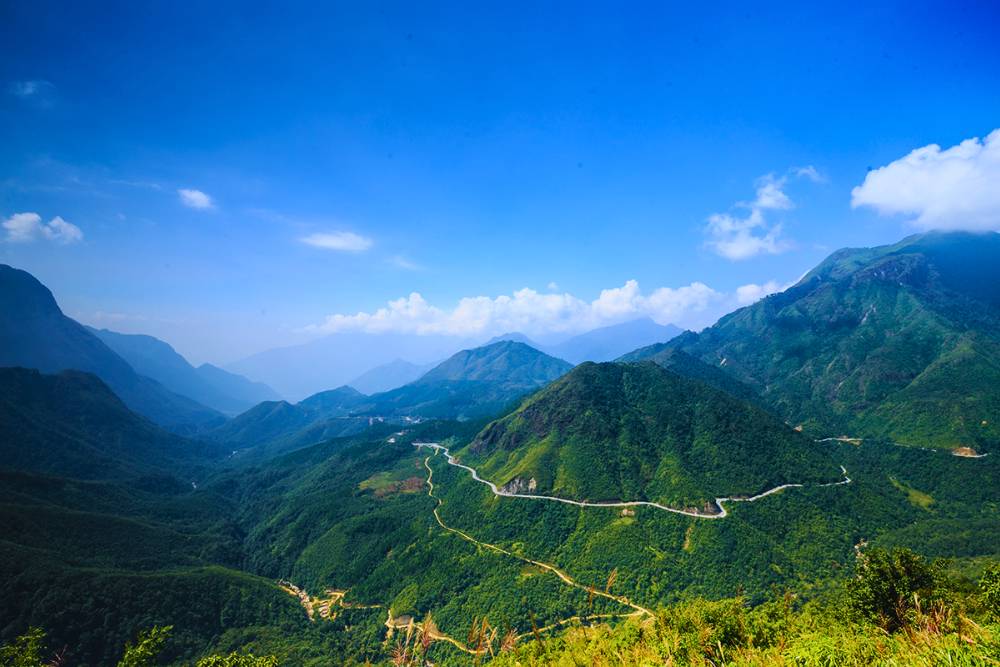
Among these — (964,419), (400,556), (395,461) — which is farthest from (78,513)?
(964,419)

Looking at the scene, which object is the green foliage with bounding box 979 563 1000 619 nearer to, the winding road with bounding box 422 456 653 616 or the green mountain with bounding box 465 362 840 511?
the winding road with bounding box 422 456 653 616

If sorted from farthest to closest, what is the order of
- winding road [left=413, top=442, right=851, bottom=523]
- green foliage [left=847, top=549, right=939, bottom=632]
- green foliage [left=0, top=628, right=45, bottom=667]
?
winding road [left=413, top=442, right=851, bottom=523] → green foliage [left=847, top=549, right=939, bottom=632] → green foliage [left=0, top=628, right=45, bottom=667]

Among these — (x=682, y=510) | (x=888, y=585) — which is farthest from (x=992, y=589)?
(x=682, y=510)

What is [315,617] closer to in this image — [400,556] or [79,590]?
[400,556]

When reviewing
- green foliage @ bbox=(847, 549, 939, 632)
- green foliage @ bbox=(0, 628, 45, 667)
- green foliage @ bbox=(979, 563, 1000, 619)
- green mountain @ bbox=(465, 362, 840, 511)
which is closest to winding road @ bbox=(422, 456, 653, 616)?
green mountain @ bbox=(465, 362, 840, 511)

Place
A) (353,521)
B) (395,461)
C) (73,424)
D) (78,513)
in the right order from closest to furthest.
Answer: (78,513) → (353,521) → (395,461) → (73,424)

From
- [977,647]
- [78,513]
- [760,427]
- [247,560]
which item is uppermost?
[977,647]

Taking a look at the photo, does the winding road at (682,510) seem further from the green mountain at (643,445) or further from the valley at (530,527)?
the green mountain at (643,445)

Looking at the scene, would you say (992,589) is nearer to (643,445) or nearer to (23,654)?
(23,654)
